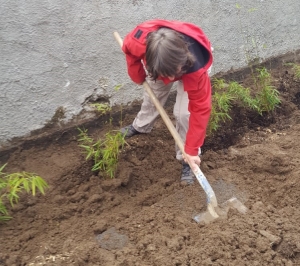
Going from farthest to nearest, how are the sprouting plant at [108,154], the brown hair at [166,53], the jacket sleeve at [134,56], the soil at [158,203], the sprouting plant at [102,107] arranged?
the sprouting plant at [102,107], the sprouting plant at [108,154], the jacket sleeve at [134,56], the soil at [158,203], the brown hair at [166,53]

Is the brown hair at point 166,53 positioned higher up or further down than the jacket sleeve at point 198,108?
higher up

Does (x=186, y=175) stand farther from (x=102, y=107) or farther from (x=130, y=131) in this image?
(x=102, y=107)

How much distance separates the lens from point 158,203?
2.80 meters

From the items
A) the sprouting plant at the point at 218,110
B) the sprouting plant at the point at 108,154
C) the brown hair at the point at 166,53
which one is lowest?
the sprouting plant at the point at 218,110

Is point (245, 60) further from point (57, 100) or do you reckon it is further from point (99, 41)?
point (57, 100)

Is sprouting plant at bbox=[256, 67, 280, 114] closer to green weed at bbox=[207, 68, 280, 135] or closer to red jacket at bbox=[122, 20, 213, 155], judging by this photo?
green weed at bbox=[207, 68, 280, 135]

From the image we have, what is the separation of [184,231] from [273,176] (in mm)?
924

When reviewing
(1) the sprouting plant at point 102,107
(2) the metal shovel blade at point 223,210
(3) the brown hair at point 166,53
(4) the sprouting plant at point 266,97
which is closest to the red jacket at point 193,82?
(3) the brown hair at point 166,53

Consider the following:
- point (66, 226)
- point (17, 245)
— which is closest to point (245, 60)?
point (66, 226)

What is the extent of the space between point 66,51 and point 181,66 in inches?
51.1

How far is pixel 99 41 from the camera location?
326 centimetres

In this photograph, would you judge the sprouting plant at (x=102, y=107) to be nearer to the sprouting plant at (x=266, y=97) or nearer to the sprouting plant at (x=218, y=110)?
the sprouting plant at (x=218, y=110)

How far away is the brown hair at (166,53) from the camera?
2.12 meters

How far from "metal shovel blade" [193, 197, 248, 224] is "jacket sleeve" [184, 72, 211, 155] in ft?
1.48
